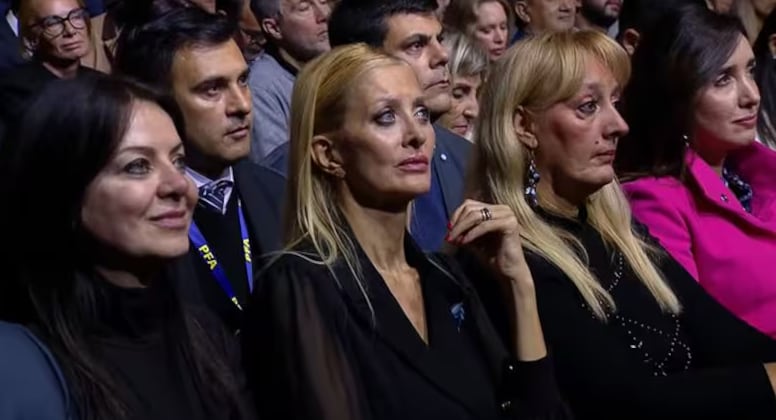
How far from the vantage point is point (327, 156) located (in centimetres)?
312

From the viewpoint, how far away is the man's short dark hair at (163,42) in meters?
4.05

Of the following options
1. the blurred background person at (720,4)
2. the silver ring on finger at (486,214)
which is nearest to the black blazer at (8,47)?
the silver ring on finger at (486,214)

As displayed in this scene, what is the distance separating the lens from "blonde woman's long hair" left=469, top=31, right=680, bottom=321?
11.3ft

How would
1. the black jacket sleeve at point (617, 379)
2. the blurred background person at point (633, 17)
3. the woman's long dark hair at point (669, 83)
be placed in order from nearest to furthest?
the black jacket sleeve at point (617, 379), the woman's long dark hair at point (669, 83), the blurred background person at point (633, 17)

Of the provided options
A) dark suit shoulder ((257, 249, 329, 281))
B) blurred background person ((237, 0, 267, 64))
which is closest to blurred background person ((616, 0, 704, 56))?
blurred background person ((237, 0, 267, 64))

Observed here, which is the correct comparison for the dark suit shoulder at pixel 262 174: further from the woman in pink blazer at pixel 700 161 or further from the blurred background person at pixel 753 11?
the blurred background person at pixel 753 11

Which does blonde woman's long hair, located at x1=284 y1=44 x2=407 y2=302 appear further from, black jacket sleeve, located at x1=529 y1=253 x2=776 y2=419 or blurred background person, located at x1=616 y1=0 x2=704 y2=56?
blurred background person, located at x1=616 y1=0 x2=704 y2=56

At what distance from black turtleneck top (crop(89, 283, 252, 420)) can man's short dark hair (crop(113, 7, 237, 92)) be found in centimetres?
135

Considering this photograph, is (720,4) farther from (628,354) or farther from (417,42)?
(628,354)

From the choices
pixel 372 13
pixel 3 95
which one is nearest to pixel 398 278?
pixel 372 13

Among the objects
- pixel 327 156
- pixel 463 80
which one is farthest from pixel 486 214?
pixel 463 80

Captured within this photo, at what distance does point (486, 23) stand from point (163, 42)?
2632 mm

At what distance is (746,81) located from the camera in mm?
4031

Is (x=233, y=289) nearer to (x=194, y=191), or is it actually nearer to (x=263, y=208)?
(x=263, y=208)
